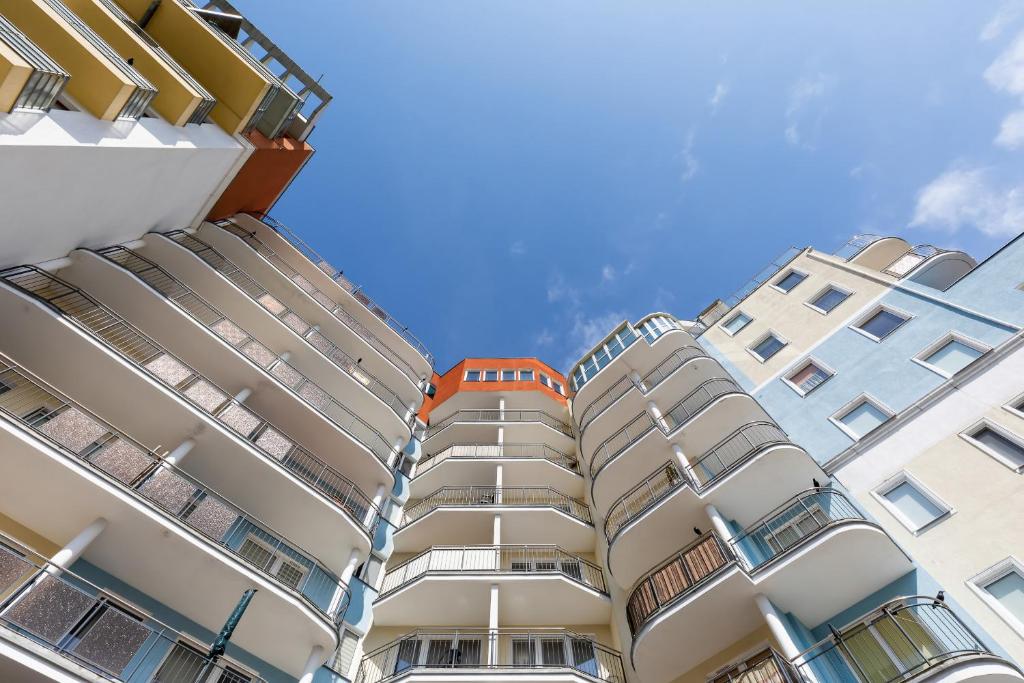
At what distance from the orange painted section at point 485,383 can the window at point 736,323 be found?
9600 millimetres

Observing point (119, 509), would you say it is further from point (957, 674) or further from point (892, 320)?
point (892, 320)

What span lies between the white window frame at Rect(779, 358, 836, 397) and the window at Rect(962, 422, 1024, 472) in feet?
14.7

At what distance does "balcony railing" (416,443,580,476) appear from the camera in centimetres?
2138

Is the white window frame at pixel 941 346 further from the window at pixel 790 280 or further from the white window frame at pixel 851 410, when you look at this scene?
the window at pixel 790 280

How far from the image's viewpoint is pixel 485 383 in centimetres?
2827

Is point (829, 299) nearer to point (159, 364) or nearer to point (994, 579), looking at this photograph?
point (994, 579)

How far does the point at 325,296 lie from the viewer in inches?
1019

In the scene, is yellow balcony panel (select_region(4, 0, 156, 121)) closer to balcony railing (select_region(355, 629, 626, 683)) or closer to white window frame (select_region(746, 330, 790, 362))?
balcony railing (select_region(355, 629, 626, 683))

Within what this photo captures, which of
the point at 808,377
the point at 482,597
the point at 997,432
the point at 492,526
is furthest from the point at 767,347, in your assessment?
the point at 482,597

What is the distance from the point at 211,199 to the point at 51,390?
39.2 feet

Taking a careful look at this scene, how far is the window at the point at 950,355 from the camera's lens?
1364 cm

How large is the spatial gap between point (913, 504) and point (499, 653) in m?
11.3

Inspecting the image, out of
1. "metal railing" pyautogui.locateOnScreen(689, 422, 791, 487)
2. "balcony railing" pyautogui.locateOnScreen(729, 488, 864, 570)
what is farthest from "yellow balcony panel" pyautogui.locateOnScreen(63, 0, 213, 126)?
"balcony railing" pyautogui.locateOnScreen(729, 488, 864, 570)

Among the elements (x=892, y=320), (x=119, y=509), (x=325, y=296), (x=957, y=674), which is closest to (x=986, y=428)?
(x=892, y=320)
